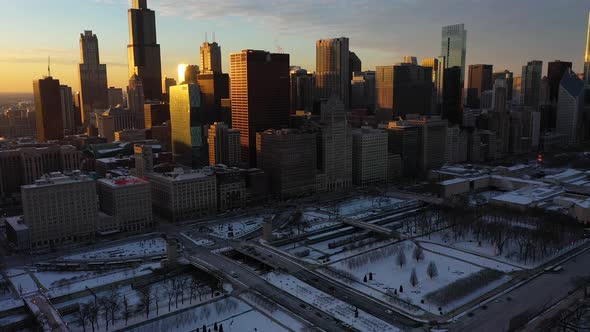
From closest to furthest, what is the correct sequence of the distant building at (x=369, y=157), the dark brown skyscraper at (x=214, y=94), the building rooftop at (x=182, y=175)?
the building rooftop at (x=182, y=175) < the distant building at (x=369, y=157) < the dark brown skyscraper at (x=214, y=94)

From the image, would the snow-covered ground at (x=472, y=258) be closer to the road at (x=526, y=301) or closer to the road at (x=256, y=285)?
the road at (x=526, y=301)

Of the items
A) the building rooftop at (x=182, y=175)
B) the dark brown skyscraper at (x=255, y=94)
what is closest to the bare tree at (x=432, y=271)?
the building rooftop at (x=182, y=175)

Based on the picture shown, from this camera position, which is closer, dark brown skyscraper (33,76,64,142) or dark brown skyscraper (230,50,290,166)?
dark brown skyscraper (230,50,290,166)

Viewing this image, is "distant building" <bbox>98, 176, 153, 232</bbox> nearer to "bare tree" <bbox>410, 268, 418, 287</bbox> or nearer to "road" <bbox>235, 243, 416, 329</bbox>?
"road" <bbox>235, 243, 416, 329</bbox>

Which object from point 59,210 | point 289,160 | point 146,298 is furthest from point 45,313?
point 289,160

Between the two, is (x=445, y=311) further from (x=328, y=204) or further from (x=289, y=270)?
(x=328, y=204)

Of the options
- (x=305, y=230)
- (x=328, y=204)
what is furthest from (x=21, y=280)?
(x=328, y=204)

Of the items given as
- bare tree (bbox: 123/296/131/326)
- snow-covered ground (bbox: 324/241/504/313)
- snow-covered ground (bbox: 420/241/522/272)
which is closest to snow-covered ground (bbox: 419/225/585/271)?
snow-covered ground (bbox: 420/241/522/272)
